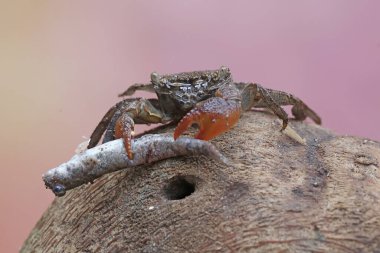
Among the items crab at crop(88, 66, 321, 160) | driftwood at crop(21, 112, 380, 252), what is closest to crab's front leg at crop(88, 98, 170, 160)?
crab at crop(88, 66, 321, 160)

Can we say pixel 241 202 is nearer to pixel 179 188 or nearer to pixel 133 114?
pixel 179 188

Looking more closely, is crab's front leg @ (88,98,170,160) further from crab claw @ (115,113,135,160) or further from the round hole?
the round hole

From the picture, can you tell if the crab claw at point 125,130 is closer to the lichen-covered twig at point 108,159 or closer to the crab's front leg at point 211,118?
the lichen-covered twig at point 108,159

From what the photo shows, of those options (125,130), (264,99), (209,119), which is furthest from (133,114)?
(264,99)

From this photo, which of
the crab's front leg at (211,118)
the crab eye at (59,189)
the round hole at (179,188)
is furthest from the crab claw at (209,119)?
the crab eye at (59,189)

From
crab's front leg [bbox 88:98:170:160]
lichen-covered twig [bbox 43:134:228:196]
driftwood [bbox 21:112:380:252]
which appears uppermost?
crab's front leg [bbox 88:98:170:160]
